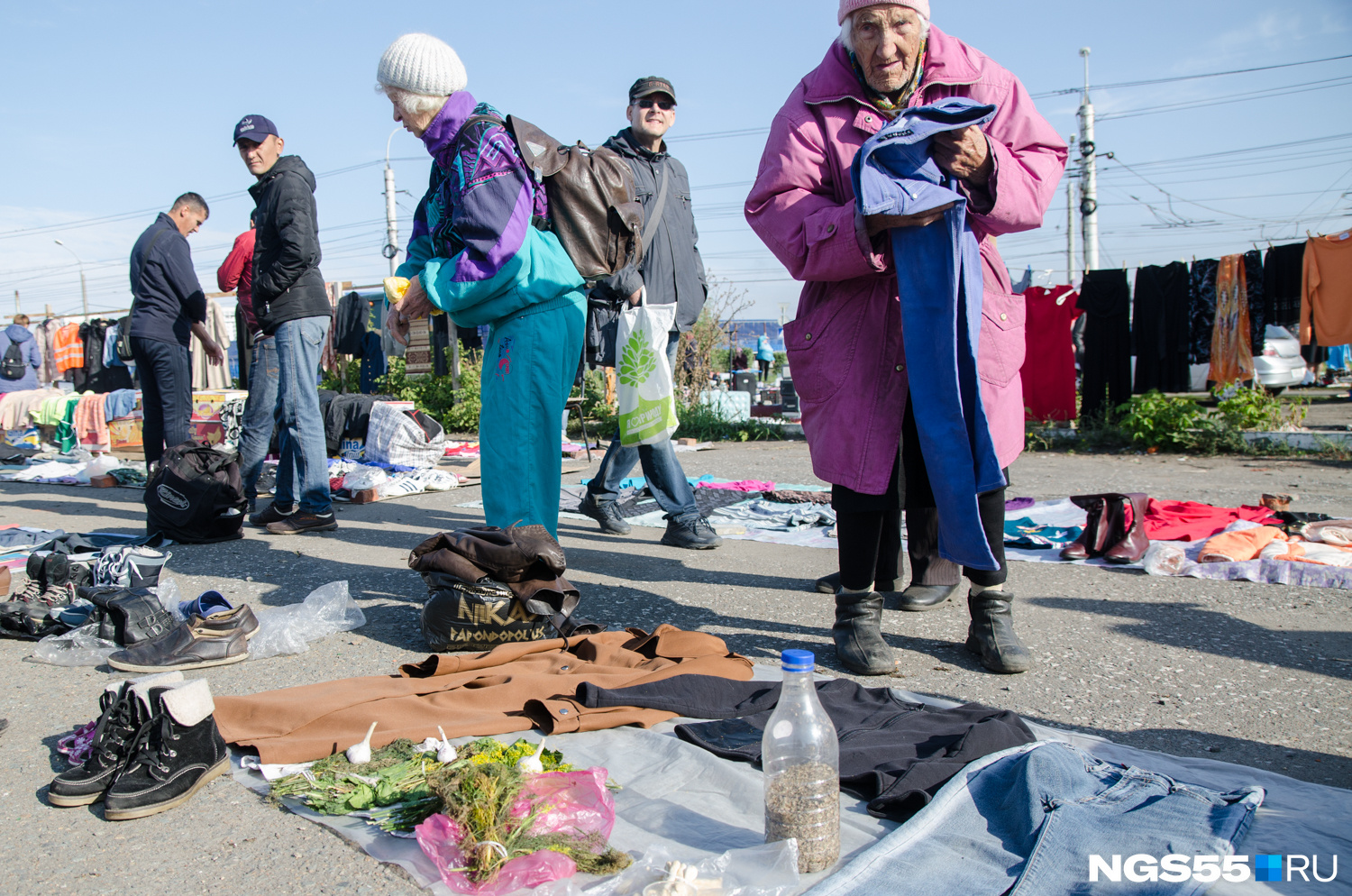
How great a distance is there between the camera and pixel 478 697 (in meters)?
2.65

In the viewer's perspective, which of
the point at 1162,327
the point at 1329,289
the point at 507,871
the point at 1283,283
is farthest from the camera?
the point at 1162,327

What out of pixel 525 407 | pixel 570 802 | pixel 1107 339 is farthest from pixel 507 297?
pixel 1107 339

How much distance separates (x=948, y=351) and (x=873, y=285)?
38cm

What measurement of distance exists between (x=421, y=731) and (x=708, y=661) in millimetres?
947

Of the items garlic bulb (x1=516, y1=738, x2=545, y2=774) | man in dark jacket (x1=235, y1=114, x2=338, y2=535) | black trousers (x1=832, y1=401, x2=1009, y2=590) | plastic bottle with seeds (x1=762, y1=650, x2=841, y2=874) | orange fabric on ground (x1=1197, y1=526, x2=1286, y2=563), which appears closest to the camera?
plastic bottle with seeds (x1=762, y1=650, x2=841, y2=874)

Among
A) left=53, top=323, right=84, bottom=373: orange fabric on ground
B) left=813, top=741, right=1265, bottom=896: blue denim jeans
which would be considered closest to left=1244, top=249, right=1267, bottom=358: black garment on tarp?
left=813, top=741, right=1265, bottom=896: blue denim jeans

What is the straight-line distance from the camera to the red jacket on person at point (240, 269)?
621cm

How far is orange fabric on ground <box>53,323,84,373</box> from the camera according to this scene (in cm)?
1877

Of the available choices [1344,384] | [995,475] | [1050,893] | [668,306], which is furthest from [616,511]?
[1344,384]

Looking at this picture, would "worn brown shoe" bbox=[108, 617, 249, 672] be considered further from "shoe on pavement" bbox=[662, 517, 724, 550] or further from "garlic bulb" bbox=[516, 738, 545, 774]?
"shoe on pavement" bbox=[662, 517, 724, 550]

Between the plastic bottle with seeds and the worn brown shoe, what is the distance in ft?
7.58

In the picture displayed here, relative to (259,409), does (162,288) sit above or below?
above

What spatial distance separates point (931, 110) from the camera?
2699mm

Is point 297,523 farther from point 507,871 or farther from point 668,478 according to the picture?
point 507,871
